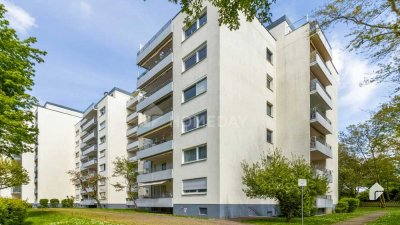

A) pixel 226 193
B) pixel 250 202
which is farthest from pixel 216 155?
pixel 250 202

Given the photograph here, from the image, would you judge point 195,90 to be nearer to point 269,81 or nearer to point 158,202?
point 269,81

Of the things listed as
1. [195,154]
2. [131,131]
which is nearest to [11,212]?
[195,154]

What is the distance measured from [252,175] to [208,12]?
13504 mm

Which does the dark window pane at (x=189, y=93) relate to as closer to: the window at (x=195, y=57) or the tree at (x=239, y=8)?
the window at (x=195, y=57)

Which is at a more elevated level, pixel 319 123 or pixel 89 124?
pixel 89 124

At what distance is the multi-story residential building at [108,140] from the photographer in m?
53.4

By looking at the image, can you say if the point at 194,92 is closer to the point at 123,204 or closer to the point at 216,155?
the point at 216,155

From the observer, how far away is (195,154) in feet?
87.6

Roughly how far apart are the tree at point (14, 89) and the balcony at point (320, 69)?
22560 mm

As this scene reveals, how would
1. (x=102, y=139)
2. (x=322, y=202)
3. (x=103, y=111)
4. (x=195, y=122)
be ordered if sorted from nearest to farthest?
(x=195, y=122)
(x=322, y=202)
(x=102, y=139)
(x=103, y=111)

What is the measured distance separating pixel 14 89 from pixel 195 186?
46.2 ft

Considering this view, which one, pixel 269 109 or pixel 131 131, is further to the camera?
pixel 131 131

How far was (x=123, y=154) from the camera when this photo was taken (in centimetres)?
5525

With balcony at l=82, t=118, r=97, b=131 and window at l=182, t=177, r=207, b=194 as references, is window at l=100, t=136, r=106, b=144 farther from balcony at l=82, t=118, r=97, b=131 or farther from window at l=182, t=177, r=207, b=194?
window at l=182, t=177, r=207, b=194
